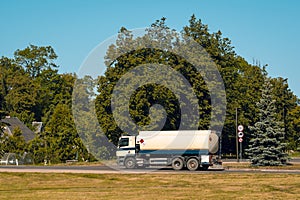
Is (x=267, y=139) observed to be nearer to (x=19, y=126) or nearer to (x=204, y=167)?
(x=204, y=167)

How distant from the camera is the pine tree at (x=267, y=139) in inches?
1716

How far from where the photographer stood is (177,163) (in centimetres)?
4084

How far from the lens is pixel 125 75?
5981 centimetres

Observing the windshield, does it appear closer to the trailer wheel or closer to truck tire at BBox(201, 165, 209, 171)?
the trailer wheel

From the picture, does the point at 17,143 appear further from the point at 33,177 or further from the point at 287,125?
the point at 287,125

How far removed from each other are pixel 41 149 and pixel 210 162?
26780 mm

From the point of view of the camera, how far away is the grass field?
2202cm

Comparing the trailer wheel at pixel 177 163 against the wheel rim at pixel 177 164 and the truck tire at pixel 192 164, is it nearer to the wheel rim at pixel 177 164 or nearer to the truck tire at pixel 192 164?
the wheel rim at pixel 177 164

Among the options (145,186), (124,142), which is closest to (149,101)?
(124,142)

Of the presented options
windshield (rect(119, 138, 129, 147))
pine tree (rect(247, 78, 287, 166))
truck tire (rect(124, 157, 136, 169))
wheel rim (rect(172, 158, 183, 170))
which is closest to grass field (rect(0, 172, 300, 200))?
wheel rim (rect(172, 158, 183, 170))

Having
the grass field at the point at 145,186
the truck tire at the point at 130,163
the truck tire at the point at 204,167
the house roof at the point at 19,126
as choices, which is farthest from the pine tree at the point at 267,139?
the house roof at the point at 19,126

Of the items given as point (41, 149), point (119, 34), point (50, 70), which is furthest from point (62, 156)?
point (50, 70)

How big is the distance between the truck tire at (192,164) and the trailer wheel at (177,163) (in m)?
0.44

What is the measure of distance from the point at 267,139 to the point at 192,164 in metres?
7.16
